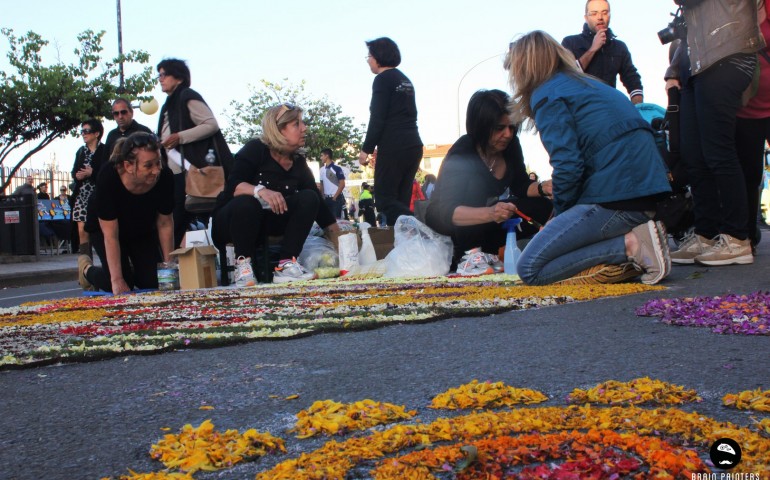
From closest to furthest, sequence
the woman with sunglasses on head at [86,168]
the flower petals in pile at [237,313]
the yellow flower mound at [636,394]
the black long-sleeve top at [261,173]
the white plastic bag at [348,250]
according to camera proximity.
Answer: the yellow flower mound at [636,394]
the flower petals in pile at [237,313]
the black long-sleeve top at [261,173]
the white plastic bag at [348,250]
the woman with sunglasses on head at [86,168]

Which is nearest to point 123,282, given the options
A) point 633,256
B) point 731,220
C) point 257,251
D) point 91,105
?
point 257,251

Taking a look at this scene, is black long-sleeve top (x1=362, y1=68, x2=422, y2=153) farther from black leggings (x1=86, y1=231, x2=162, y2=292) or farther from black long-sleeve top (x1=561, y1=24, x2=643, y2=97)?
black leggings (x1=86, y1=231, x2=162, y2=292)

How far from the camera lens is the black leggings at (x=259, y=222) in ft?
21.6

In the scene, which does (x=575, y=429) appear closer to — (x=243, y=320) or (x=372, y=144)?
(x=243, y=320)

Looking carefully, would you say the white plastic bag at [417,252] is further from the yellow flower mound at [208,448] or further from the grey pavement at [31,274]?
the grey pavement at [31,274]

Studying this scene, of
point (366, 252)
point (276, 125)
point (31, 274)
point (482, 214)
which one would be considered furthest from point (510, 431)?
point (31, 274)

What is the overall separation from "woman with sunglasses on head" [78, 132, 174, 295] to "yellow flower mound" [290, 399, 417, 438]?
4.46m

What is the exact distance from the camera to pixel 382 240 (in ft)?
24.0

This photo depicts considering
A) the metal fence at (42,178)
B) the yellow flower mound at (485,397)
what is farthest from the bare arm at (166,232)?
the metal fence at (42,178)

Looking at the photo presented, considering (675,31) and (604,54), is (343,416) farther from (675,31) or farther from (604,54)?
(604,54)

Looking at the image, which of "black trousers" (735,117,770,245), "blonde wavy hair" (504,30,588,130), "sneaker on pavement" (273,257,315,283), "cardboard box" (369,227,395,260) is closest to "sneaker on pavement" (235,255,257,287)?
"sneaker on pavement" (273,257,315,283)

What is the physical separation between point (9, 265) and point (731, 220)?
39.8ft

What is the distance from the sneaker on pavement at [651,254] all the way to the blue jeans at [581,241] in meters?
0.09

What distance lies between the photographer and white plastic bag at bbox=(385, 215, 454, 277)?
637cm
